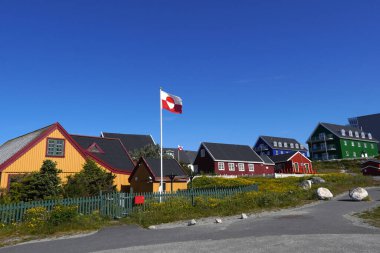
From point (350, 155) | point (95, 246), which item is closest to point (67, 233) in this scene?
point (95, 246)

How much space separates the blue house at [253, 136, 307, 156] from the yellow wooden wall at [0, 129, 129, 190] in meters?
63.4

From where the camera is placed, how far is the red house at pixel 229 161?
56812 millimetres

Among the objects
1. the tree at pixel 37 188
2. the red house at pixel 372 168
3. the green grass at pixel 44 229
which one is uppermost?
the red house at pixel 372 168

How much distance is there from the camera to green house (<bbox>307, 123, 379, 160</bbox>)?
82.9 m

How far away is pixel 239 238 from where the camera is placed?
11.2 metres

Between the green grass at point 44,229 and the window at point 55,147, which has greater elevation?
the window at point 55,147

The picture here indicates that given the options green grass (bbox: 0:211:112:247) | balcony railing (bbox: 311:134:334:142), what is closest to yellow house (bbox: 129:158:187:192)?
green grass (bbox: 0:211:112:247)

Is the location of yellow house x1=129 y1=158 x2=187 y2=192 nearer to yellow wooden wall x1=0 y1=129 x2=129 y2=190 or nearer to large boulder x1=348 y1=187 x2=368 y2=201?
yellow wooden wall x1=0 y1=129 x2=129 y2=190

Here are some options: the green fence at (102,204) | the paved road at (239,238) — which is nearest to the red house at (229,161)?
the green fence at (102,204)

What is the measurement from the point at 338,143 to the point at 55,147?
72670 millimetres

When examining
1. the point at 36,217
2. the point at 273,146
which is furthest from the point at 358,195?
the point at 273,146

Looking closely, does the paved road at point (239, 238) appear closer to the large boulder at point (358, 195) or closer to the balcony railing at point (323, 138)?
the large boulder at point (358, 195)

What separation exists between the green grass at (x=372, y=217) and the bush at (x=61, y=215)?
515 inches

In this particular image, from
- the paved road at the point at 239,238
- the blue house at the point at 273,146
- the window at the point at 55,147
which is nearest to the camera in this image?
the paved road at the point at 239,238
